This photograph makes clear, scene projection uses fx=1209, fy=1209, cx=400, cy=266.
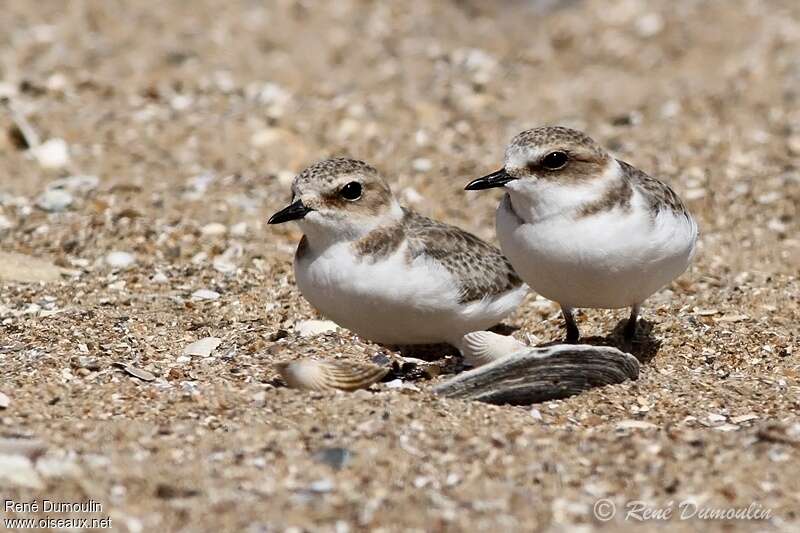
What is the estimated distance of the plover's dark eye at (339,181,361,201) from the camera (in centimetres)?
511

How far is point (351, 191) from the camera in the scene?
16.8ft

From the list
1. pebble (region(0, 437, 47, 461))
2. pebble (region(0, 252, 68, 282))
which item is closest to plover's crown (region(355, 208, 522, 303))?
pebble (region(0, 437, 47, 461))

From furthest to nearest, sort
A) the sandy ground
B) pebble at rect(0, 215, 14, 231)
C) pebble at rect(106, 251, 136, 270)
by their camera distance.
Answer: pebble at rect(0, 215, 14, 231) < pebble at rect(106, 251, 136, 270) < the sandy ground

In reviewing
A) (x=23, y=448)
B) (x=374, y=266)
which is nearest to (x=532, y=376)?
(x=374, y=266)

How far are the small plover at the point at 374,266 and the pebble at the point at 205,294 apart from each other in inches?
51.0

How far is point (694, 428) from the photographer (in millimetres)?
4578

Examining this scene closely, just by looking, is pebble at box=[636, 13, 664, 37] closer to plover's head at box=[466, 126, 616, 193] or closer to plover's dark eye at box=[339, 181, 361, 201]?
plover's head at box=[466, 126, 616, 193]

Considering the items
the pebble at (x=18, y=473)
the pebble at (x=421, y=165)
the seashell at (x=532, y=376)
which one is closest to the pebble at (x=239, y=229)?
the pebble at (x=421, y=165)

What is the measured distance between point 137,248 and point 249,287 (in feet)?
3.03

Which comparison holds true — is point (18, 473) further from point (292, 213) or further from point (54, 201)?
point (54, 201)

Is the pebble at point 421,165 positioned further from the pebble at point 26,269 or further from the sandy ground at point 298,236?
the pebble at point 26,269

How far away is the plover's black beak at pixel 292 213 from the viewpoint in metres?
4.98

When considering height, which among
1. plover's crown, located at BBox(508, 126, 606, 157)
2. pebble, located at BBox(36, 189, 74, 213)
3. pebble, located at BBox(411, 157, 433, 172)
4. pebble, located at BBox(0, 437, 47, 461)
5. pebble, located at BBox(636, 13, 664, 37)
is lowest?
pebble, located at BBox(0, 437, 47, 461)

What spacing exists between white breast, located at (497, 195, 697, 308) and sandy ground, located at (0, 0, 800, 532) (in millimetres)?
439
